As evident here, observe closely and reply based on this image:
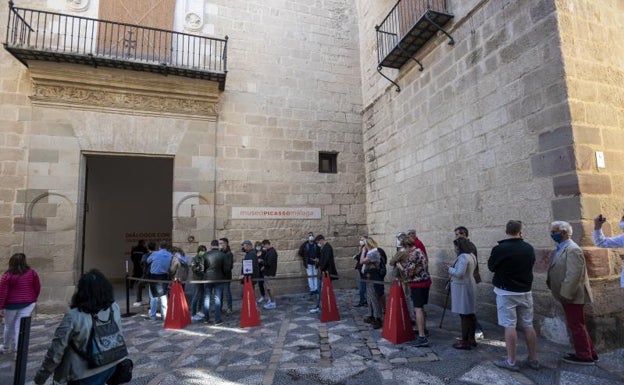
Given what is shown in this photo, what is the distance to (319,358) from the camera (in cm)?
420

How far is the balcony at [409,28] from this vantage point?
6.23 meters

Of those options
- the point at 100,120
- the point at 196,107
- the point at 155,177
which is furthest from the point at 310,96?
the point at 155,177

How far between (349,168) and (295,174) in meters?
1.55

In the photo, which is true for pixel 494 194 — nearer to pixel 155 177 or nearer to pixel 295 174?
pixel 295 174

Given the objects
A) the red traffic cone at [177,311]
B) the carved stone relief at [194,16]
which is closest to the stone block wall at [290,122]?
the carved stone relief at [194,16]

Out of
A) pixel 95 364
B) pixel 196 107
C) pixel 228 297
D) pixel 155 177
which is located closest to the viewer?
pixel 95 364

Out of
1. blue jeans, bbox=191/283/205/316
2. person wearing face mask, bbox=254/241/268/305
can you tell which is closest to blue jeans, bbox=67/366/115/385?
blue jeans, bbox=191/283/205/316

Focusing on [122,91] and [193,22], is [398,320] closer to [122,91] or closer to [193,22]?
[122,91]

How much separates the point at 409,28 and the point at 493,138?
3.14 metres

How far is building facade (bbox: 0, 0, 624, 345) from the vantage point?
446cm

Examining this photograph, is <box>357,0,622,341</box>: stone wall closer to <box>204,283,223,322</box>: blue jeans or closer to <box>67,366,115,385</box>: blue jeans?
<box>204,283,223,322</box>: blue jeans

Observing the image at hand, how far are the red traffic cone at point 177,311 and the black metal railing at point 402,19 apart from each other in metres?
6.08

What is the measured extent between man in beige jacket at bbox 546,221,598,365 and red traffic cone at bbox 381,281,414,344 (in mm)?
1680

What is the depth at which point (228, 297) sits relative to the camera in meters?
6.79
